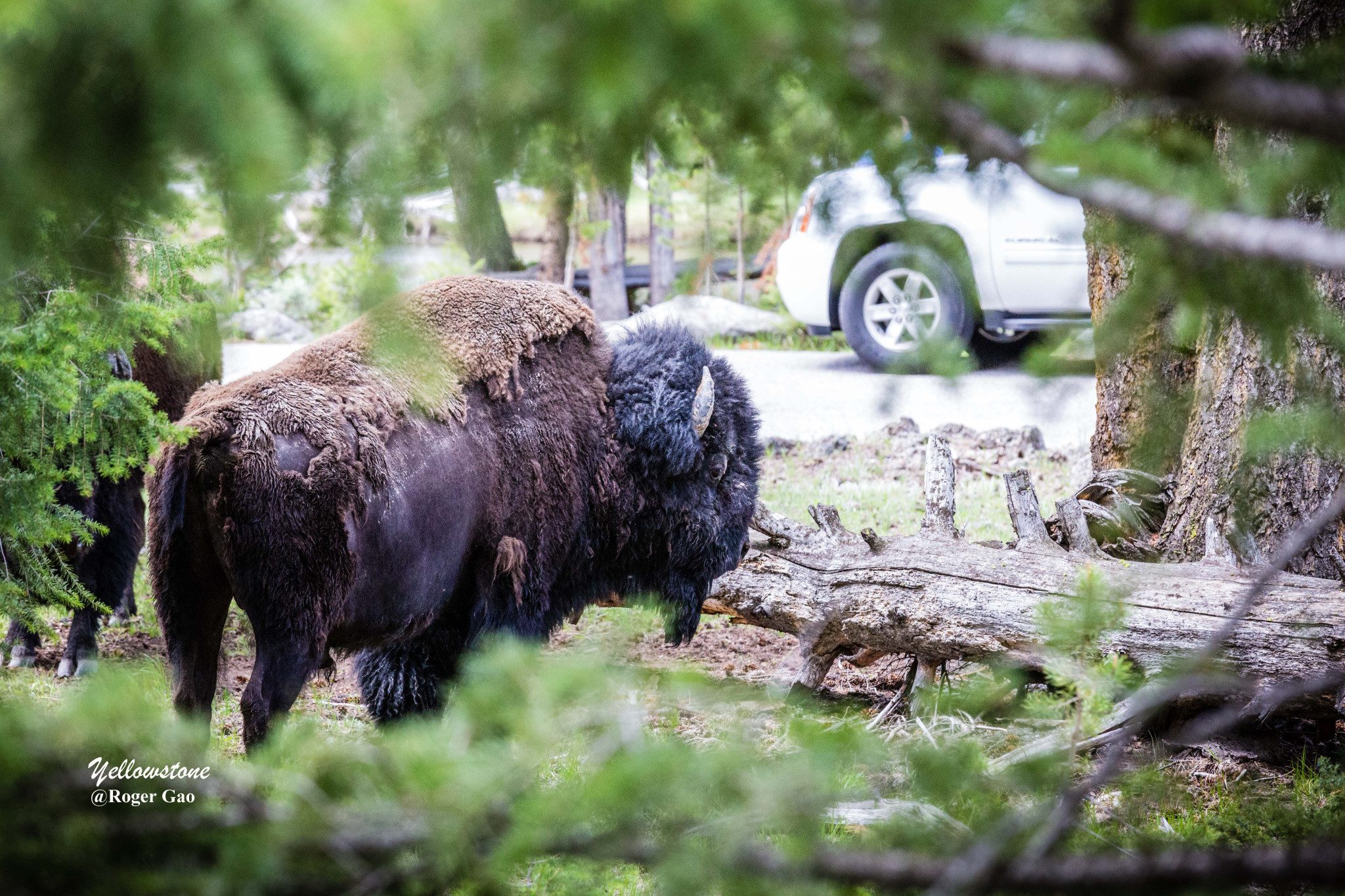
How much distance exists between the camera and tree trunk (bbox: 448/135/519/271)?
137cm

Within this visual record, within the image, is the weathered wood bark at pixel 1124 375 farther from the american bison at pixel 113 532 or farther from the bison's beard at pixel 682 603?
the american bison at pixel 113 532

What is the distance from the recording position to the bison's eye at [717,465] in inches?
166

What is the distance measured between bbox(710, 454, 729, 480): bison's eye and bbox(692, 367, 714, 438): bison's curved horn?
0.12 meters

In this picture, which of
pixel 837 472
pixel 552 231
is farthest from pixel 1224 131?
pixel 552 231

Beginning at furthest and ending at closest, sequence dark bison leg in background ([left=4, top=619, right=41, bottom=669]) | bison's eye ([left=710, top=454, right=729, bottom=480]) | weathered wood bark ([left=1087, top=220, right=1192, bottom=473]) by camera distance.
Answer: dark bison leg in background ([left=4, top=619, right=41, bottom=669]) → weathered wood bark ([left=1087, top=220, right=1192, bottom=473]) → bison's eye ([left=710, top=454, right=729, bottom=480])

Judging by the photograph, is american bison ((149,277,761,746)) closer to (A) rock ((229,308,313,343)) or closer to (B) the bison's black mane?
(B) the bison's black mane

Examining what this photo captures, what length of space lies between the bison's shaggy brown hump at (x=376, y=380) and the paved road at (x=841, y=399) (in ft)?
16.8

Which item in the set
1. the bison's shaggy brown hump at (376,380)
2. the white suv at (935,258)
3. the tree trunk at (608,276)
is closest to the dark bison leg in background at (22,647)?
the bison's shaggy brown hump at (376,380)

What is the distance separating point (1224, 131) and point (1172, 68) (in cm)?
309

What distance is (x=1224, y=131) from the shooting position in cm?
351

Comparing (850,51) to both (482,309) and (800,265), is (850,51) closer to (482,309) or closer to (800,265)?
(482,309)

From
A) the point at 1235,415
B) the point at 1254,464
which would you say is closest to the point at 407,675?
the point at 1254,464

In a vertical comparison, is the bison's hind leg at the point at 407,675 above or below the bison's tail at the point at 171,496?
below

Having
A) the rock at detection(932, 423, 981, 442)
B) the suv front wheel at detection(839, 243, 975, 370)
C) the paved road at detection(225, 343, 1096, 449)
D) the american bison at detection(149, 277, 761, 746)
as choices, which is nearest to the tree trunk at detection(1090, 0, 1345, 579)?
the suv front wheel at detection(839, 243, 975, 370)
